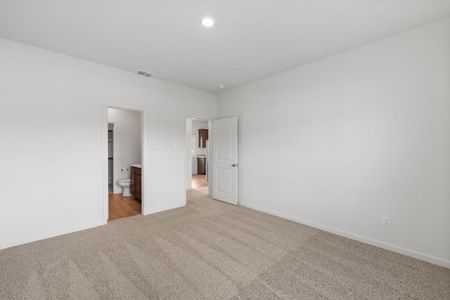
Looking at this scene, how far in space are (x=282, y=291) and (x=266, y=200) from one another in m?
2.22

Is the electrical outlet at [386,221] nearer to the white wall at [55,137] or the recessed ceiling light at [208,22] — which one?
the recessed ceiling light at [208,22]

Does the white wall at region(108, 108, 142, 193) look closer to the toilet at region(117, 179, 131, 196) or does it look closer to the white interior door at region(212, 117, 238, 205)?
the toilet at region(117, 179, 131, 196)

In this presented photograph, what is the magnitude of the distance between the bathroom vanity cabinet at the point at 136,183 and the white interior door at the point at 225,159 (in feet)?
5.86

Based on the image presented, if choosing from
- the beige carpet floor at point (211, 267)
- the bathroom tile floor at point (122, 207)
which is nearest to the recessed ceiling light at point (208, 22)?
the beige carpet floor at point (211, 267)

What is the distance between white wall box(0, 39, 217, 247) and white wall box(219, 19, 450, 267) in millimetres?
2692

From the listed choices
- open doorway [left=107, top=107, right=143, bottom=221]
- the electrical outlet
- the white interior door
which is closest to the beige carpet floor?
the electrical outlet

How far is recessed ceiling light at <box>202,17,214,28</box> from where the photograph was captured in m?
2.18

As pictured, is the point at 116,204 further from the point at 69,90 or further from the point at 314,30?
the point at 314,30

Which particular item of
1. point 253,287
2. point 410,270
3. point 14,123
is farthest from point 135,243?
point 410,270

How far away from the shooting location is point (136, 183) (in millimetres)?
4863

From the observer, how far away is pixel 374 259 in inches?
93.0

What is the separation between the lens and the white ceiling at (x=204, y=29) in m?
1.99

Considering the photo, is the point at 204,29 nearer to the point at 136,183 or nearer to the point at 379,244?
the point at 379,244

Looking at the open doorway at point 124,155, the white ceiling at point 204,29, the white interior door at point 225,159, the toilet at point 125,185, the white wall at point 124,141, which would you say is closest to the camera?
the white ceiling at point 204,29
